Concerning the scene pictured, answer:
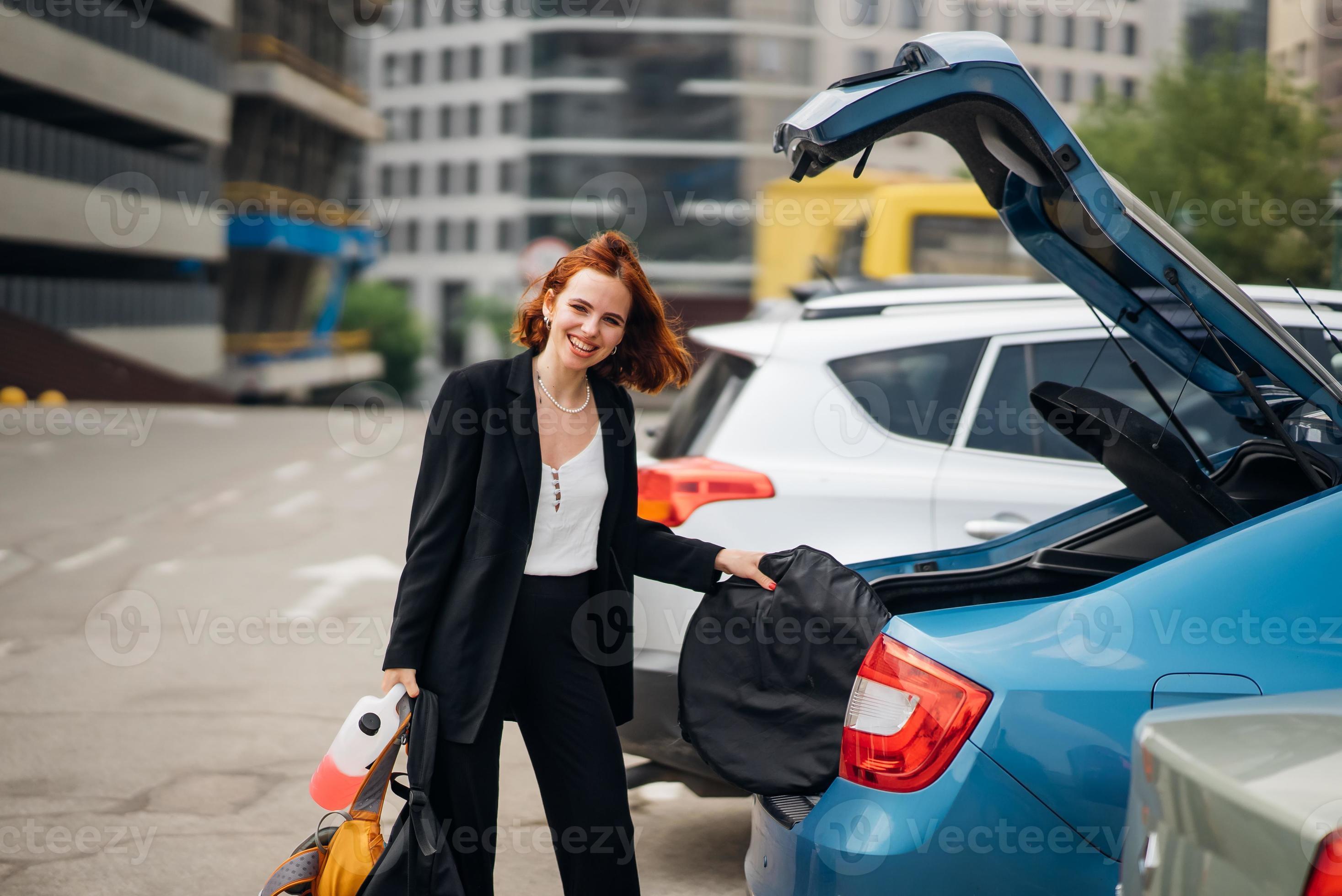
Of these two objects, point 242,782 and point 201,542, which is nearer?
point 242,782

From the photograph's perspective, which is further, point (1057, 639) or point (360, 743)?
point (360, 743)

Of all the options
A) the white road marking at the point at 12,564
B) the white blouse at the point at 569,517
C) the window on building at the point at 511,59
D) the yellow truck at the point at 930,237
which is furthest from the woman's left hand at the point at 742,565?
the window on building at the point at 511,59

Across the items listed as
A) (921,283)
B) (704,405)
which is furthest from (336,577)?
(704,405)

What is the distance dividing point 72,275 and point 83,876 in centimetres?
3403

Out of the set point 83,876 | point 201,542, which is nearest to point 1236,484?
point 83,876

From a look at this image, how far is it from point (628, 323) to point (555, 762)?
3.46ft

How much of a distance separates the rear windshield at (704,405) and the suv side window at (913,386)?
377 mm

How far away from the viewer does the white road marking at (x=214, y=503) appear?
11086mm

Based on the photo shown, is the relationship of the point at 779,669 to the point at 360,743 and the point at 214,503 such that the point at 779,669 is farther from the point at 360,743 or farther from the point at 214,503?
the point at 214,503

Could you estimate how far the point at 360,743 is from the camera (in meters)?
2.81

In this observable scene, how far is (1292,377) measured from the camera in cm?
277

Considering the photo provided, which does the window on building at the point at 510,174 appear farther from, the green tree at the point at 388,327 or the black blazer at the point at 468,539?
the black blazer at the point at 468,539

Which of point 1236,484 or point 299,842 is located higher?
point 1236,484

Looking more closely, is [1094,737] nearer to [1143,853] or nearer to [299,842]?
[1143,853]
